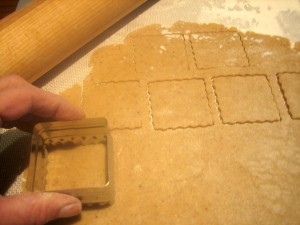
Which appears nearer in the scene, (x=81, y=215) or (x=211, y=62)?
(x=81, y=215)

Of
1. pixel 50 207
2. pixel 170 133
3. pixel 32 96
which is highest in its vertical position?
pixel 32 96

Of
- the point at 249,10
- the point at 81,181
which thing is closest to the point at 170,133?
the point at 81,181

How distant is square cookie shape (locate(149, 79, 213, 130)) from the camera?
3.54ft

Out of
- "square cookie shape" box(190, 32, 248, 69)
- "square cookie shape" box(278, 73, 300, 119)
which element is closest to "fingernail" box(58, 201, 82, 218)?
"square cookie shape" box(190, 32, 248, 69)

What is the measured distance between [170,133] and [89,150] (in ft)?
0.93

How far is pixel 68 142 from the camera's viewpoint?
1.01m

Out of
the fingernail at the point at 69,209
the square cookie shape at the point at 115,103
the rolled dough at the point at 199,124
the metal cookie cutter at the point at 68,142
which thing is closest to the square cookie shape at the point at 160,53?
the rolled dough at the point at 199,124

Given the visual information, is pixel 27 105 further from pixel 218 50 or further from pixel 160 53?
pixel 218 50

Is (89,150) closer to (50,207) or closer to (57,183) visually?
(57,183)

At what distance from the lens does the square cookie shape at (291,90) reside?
1.11 metres

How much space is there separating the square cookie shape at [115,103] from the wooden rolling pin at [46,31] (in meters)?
0.17

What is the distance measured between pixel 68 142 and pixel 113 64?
378mm

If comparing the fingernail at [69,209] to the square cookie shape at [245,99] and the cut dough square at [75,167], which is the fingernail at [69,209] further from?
the square cookie shape at [245,99]

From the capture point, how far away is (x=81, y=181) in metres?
0.96
